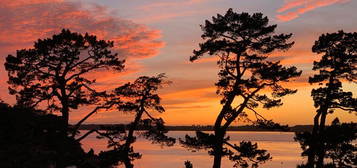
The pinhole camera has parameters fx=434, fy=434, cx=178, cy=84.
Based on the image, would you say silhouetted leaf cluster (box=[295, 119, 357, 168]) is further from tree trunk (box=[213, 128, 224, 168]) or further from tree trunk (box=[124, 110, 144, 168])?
tree trunk (box=[124, 110, 144, 168])

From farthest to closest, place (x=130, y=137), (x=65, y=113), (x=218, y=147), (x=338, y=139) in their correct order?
1. (x=338, y=139)
2. (x=130, y=137)
3. (x=65, y=113)
4. (x=218, y=147)

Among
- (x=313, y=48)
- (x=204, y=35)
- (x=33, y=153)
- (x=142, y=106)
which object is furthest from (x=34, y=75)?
(x=313, y=48)

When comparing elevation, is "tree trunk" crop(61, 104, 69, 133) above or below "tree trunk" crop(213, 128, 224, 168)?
above

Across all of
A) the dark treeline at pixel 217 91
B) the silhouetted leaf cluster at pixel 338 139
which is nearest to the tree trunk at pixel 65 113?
the dark treeline at pixel 217 91

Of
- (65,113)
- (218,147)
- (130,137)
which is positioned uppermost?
(65,113)

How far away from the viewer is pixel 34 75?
2858cm

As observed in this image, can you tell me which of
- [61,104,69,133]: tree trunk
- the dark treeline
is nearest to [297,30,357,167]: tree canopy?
the dark treeline

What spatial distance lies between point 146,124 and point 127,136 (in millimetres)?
1585

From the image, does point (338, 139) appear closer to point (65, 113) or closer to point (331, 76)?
point (331, 76)

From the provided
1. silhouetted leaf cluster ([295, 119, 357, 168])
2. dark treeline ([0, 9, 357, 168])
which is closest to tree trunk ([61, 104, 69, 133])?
dark treeline ([0, 9, 357, 168])

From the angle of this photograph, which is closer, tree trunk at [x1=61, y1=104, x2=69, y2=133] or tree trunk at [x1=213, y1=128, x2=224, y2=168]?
tree trunk at [x1=213, y1=128, x2=224, y2=168]

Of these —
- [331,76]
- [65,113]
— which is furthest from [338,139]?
[65,113]

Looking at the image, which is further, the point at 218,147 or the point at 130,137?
the point at 130,137

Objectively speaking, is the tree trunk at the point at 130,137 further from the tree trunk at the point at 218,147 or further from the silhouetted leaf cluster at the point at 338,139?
the silhouetted leaf cluster at the point at 338,139
